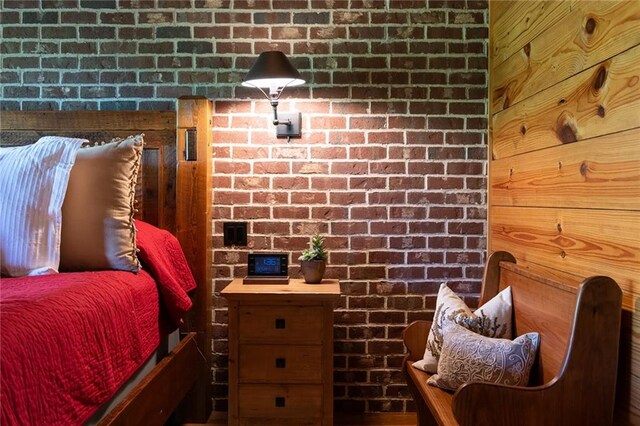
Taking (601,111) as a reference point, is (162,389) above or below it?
below

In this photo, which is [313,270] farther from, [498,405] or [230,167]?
[498,405]

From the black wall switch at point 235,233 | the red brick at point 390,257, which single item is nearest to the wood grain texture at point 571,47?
the red brick at point 390,257

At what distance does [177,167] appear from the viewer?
92.4 inches

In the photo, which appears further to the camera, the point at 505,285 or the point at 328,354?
the point at 328,354

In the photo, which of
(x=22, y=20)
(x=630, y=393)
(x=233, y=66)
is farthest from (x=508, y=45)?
(x=22, y=20)

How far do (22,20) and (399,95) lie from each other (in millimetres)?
1878

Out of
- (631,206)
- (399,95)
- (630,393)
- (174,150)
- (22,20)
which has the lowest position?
(630,393)

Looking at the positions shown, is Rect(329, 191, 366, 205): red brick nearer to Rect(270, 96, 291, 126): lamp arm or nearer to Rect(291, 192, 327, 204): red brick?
Rect(291, 192, 327, 204): red brick

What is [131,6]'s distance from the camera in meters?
2.43

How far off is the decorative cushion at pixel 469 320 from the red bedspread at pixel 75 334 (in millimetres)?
980

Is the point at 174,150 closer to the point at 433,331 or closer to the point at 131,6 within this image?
the point at 131,6

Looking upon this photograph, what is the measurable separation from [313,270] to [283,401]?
0.55 metres

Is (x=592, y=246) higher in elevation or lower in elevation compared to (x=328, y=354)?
higher

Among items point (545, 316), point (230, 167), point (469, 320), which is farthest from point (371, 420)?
point (230, 167)
